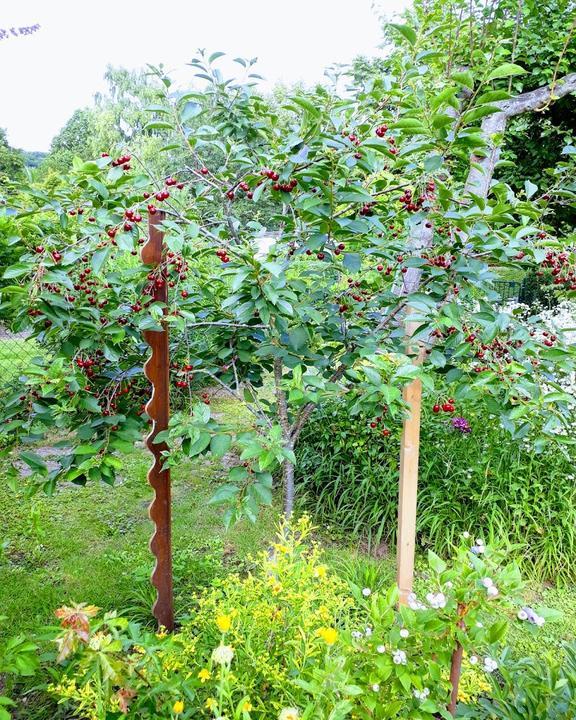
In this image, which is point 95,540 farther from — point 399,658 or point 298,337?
point 399,658

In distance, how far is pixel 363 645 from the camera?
3.63 feet

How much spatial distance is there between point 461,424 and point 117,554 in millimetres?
1837

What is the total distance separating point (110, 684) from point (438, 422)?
2206mm

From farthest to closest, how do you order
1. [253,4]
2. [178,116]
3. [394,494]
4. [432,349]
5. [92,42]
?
[92,42] < [253,4] < [394,494] < [432,349] < [178,116]

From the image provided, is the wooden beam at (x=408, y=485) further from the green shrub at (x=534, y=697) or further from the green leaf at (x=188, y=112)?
the green leaf at (x=188, y=112)

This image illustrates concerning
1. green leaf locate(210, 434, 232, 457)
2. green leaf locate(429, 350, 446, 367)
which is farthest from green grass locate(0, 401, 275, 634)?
green leaf locate(429, 350, 446, 367)

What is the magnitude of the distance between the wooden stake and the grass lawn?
16 centimetres

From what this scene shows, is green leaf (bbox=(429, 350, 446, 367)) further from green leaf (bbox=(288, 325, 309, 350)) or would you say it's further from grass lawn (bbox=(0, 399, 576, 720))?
grass lawn (bbox=(0, 399, 576, 720))

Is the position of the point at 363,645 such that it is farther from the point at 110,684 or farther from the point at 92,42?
the point at 92,42

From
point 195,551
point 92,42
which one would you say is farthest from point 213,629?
point 92,42

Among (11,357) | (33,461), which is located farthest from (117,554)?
(11,357)

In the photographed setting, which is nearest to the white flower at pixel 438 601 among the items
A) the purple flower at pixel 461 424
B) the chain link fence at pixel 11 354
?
the purple flower at pixel 461 424

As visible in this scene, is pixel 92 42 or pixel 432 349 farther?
pixel 92 42

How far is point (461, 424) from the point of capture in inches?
100
